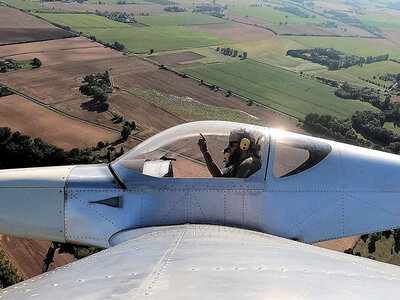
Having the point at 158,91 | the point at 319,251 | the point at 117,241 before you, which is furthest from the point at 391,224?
the point at 158,91

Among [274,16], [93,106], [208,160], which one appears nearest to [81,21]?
[93,106]

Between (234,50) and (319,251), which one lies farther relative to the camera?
(234,50)

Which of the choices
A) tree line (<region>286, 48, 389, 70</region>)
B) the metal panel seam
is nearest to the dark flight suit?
the metal panel seam

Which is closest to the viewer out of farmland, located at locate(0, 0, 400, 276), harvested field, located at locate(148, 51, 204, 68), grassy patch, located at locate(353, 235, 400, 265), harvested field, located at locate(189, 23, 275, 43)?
grassy patch, located at locate(353, 235, 400, 265)

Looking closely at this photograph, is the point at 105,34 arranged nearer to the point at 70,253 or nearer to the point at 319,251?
the point at 70,253

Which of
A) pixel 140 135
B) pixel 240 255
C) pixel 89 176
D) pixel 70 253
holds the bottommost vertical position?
pixel 70 253

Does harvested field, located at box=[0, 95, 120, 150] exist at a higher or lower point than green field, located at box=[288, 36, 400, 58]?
lower

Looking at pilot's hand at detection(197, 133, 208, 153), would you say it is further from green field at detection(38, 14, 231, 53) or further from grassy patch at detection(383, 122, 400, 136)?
green field at detection(38, 14, 231, 53)
